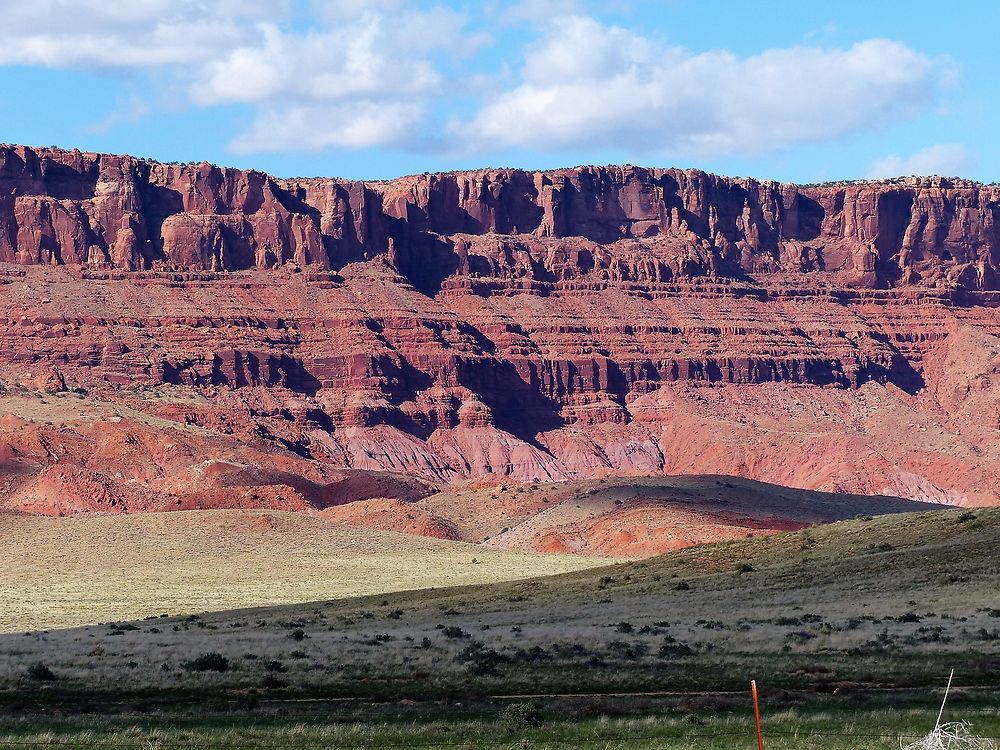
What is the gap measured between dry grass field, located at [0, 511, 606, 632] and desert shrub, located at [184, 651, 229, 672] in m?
27.0

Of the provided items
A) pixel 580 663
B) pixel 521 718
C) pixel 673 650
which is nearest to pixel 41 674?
pixel 580 663

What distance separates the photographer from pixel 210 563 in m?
96.6

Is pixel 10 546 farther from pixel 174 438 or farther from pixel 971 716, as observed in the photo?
pixel 971 716

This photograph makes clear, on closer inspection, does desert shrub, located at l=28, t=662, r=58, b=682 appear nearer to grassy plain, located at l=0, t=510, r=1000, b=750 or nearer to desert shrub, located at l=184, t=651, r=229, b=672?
grassy plain, located at l=0, t=510, r=1000, b=750

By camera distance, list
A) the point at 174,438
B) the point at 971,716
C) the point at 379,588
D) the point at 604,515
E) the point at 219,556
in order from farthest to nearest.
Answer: the point at 174,438 → the point at 604,515 → the point at 219,556 → the point at 379,588 → the point at 971,716

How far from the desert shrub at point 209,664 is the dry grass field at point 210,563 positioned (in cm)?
2698

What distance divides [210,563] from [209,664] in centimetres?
5816

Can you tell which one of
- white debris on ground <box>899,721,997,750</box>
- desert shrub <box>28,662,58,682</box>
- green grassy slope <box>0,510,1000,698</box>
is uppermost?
white debris on ground <box>899,721,997,750</box>

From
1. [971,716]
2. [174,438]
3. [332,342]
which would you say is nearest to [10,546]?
[174,438]

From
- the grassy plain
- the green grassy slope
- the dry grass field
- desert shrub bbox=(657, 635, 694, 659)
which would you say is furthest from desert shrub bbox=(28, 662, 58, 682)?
the dry grass field

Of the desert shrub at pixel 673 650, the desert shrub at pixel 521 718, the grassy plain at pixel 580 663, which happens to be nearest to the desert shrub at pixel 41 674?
the grassy plain at pixel 580 663

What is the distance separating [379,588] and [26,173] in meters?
129

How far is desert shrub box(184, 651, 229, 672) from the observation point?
39.0 metres

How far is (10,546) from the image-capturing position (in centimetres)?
10012
